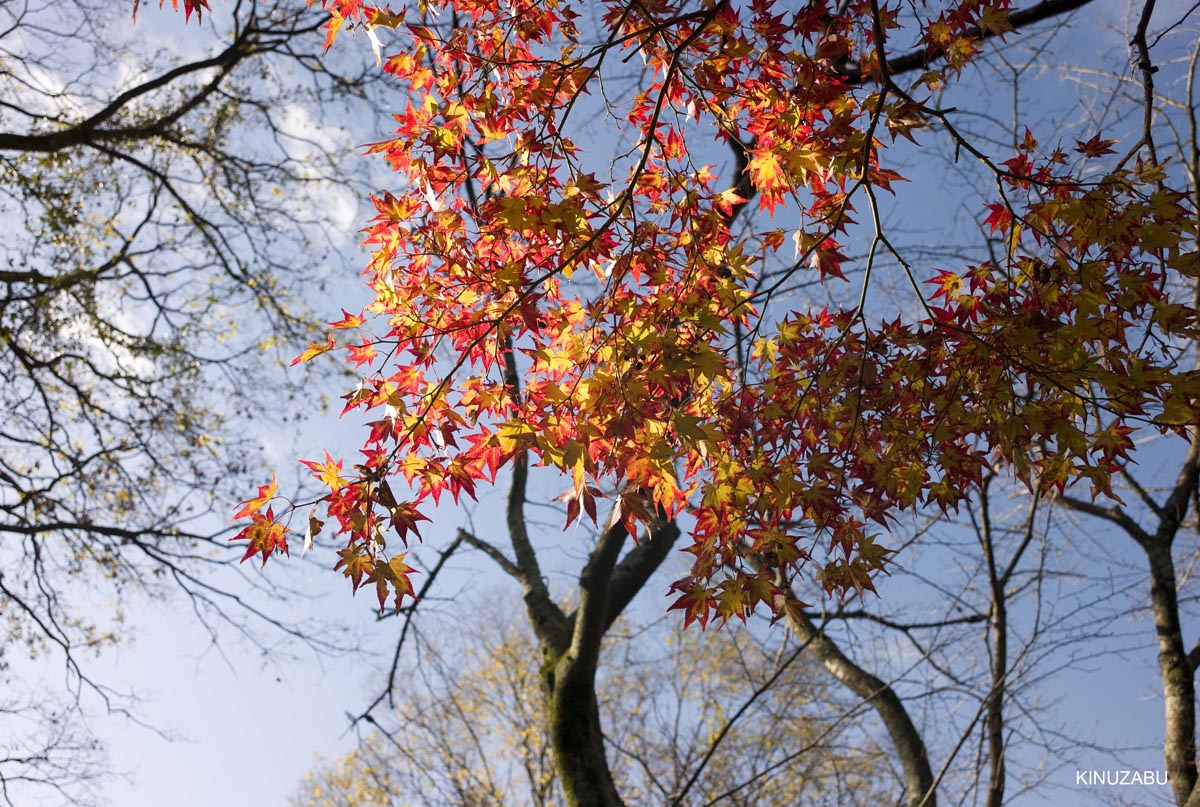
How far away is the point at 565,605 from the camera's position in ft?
38.6

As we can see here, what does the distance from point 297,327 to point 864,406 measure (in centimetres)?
578

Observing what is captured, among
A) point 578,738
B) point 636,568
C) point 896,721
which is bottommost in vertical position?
point 578,738

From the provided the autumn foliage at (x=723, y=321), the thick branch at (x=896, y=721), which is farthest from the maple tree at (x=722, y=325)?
the thick branch at (x=896, y=721)

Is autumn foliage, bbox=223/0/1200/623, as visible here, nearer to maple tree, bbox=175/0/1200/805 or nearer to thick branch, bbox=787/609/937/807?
maple tree, bbox=175/0/1200/805

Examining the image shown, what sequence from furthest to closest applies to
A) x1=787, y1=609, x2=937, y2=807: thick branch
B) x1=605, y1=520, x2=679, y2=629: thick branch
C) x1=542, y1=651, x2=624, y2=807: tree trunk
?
x1=605, y1=520, x2=679, y2=629: thick branch, x1=787, y1=609, x2=937, y2=807: thick branch, x1=542, y1=651, x2=624, y2=807: tree trunk

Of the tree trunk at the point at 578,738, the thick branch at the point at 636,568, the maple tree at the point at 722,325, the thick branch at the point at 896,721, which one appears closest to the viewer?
the maple tree at the point at 722,325

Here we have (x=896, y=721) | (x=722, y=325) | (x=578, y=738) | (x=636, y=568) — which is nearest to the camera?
(x=722, y=325)

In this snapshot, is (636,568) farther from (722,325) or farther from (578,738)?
(722,325)

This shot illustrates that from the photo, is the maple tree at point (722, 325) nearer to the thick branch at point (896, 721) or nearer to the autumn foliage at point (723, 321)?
the autumn foliage at point (723, 321)

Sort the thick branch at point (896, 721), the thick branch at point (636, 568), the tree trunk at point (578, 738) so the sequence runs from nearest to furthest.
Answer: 1. the tree trunk at point (578, 738)
2. the thick branch at point (896, 721)
3. the thick branch at point (636, 568)

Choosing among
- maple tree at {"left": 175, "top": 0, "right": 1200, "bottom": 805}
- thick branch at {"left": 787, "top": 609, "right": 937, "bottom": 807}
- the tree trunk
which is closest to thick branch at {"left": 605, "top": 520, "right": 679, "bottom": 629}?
the tree trunk

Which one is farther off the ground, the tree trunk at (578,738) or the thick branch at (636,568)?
the thick branch at (636,568)

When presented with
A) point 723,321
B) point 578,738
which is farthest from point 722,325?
point 578,738

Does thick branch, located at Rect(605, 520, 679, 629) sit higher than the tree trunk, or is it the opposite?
thick branch, located at Rect(605, 520, 679, 629)
